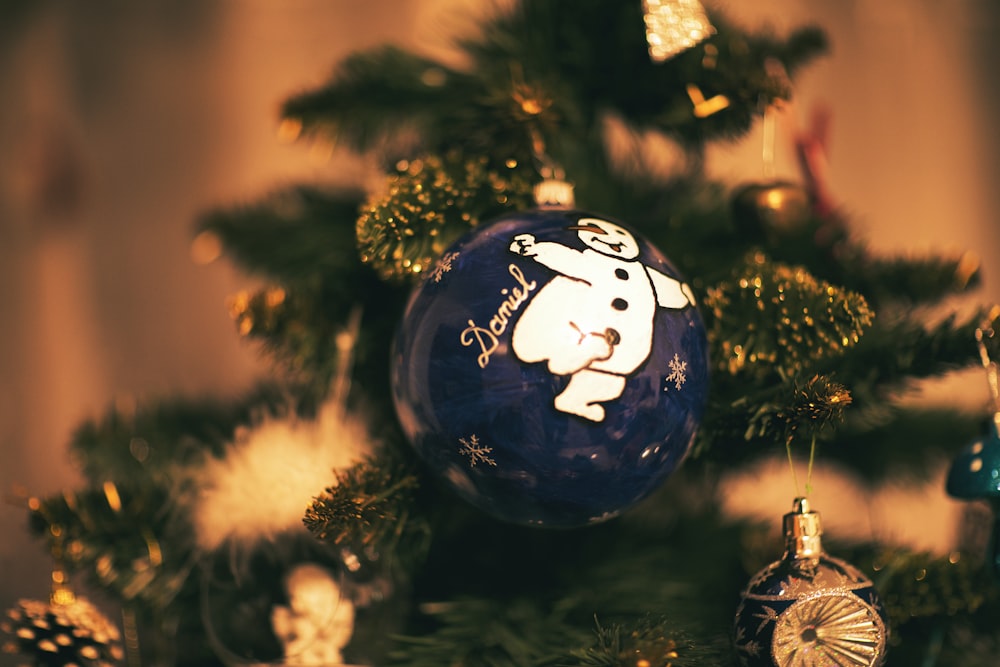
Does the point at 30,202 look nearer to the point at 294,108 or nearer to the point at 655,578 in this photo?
the point at 294,108

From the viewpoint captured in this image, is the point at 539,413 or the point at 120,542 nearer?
the point at 539,413

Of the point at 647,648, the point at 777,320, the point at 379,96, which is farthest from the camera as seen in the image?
the point at 379,96

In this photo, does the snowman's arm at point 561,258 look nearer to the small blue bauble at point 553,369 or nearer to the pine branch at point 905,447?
the small blue bauble at point 553,369

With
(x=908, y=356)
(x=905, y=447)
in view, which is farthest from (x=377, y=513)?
(x=905, y=447)

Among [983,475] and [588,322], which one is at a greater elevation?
[588,322]

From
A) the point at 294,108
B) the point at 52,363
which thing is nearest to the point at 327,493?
the point at 294,108

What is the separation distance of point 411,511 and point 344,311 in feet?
0.56

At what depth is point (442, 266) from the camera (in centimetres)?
41

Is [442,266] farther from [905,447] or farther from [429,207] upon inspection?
[905,447]

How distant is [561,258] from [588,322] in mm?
38

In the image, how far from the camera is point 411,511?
0.46 metres

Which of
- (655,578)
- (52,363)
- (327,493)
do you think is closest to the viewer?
(327,493)

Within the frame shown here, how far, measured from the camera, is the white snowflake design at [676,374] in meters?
0.38

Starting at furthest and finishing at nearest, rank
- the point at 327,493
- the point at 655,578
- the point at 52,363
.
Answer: the point at 52,363 < the point at 655,578 < the point at 327,493
